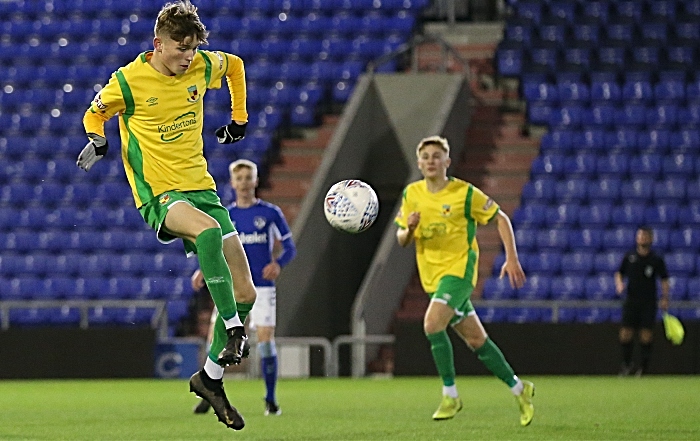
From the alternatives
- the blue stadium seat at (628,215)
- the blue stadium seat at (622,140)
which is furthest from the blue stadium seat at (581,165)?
the blue stadium seat at (628,215)

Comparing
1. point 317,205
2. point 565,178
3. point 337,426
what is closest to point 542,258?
point 565,178

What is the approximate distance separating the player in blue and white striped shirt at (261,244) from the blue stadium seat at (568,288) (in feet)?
24.0

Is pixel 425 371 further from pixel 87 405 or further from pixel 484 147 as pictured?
pixel 87 405

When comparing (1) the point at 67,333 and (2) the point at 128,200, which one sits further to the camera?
(2) the point at 128,200

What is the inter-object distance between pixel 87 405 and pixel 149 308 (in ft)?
21.8

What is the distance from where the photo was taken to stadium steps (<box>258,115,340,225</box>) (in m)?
19.3

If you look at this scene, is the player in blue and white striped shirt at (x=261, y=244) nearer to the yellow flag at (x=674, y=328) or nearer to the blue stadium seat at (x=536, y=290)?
the yellow flag at (x=674, y=328)

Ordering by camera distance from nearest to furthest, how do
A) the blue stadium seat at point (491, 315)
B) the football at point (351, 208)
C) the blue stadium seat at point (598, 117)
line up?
1. the football at point (351, 208)
2. the blue stadium seat at point (491, 315)
3. the blue stadium seat at point (598, 117)

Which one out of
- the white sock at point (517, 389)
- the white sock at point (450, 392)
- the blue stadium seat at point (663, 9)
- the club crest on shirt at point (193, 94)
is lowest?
the white sock at point (450, 392)

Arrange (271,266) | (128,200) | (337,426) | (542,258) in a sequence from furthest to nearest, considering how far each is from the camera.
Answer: (128,200) < (542,258) < (271,266) < (337,426)

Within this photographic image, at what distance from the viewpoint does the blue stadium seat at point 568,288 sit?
17609 millimetres

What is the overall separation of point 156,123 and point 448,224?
2801mm

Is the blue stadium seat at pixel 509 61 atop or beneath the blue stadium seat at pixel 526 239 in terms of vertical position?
atop

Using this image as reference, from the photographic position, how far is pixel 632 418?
928 cm
